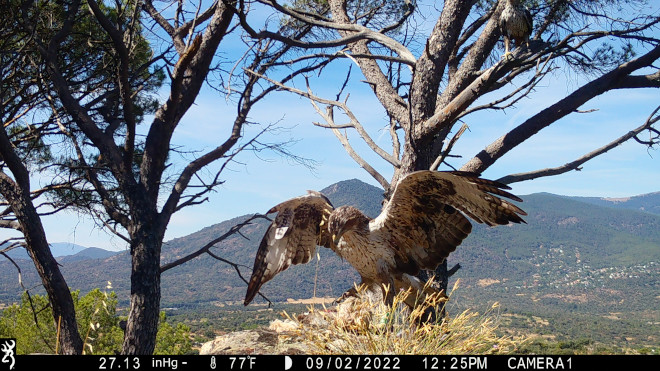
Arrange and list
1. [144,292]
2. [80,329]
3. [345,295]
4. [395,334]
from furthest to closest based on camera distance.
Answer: [80,329]
[144,292]
[345,295]
[395,334]

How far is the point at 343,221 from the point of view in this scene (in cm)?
336

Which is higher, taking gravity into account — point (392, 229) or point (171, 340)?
point (392, 229)

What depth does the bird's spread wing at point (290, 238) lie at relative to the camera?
3.74m

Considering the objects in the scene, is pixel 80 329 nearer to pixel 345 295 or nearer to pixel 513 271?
pixel 345 295

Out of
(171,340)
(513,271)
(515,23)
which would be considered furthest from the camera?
(513,271)

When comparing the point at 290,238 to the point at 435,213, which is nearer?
the point at 435,213

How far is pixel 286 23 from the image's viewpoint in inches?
346

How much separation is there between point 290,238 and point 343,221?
0.64 meters

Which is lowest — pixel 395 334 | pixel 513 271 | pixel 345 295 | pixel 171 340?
pixel 513 271

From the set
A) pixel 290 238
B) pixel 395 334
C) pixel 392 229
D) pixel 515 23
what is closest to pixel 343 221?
pixel 392 229

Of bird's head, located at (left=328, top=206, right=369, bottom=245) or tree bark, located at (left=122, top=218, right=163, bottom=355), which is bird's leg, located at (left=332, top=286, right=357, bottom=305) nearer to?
bird's head, located at (left=328, top=206, right=369, bottom=245)

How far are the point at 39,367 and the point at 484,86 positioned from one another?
3808 mm

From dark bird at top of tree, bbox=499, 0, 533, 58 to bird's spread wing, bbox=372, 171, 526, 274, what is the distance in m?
2.30

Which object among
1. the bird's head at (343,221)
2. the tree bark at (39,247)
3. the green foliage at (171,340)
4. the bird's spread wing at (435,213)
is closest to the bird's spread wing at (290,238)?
the bird's head at (343,221)
